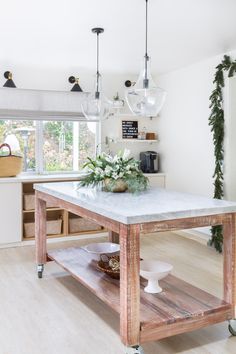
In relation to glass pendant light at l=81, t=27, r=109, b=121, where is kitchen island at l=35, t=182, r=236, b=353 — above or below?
below

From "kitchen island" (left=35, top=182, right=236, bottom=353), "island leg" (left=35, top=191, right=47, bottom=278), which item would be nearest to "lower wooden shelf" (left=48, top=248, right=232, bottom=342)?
"kitchen island" (left=35, top=182, right=236, bottom=353)

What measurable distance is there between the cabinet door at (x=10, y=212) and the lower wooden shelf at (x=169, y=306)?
6.30 ft

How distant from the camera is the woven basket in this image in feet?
15.8

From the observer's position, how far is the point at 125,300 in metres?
2.24

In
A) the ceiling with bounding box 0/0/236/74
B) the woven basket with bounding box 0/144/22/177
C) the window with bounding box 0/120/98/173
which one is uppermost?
the ceiling with bounding box 0/0/236/74

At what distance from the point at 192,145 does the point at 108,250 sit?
7.03 ft

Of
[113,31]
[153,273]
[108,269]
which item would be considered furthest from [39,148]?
[153,273]

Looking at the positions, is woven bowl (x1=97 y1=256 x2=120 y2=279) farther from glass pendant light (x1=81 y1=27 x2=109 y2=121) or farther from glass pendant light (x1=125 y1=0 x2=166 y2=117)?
glass pendant light (x1=81 y1=27 x2=109 y2=121)

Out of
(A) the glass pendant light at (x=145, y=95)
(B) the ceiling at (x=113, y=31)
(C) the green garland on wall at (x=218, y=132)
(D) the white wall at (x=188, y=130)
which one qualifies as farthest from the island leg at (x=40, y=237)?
(D) the white wall at (x=188, y=130)

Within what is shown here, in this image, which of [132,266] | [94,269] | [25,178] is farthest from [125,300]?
[25,178]

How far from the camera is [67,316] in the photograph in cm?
290

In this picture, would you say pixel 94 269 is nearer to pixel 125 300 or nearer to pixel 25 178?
pixel 125 300

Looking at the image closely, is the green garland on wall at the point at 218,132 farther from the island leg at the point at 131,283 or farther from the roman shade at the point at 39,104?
the island leg at the point at 131,283

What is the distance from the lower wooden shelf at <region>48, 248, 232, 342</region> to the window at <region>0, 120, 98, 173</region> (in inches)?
102
